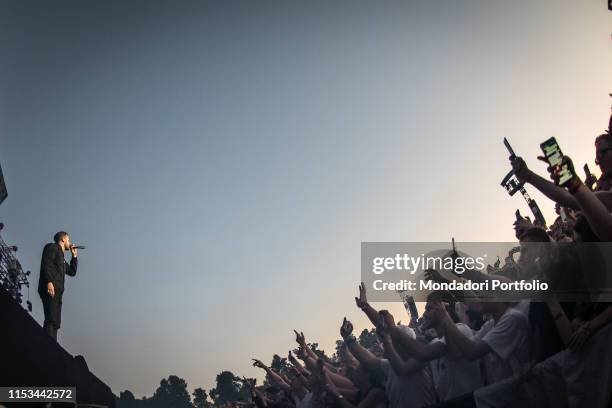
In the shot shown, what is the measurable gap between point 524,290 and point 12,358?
16.1ft

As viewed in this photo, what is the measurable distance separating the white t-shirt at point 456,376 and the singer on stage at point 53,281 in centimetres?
644

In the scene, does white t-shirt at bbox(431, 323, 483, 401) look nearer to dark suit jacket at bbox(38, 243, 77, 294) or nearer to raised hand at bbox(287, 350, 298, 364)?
raised hand at bbox(287, 350, 298, 364)

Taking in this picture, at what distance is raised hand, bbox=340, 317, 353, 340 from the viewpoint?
662 cm

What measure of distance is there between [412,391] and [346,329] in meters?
1.55

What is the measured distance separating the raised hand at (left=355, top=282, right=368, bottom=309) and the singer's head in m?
5.56

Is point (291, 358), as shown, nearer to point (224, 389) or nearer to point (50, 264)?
point (50, 264)

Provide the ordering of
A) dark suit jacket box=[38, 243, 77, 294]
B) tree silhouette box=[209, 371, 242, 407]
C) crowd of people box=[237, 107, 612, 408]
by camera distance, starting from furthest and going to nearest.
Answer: tree silhouette box=[209, 371, 242, 407] → dark suit jacket box=[38, 243, 77, 294] → crowd of people box=[237, 107, 612, 408]

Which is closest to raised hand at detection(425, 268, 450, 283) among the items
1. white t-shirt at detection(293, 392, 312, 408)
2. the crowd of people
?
the crowd of people

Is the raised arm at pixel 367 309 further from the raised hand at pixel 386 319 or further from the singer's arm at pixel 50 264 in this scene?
the singer's arm at pixel 50 264

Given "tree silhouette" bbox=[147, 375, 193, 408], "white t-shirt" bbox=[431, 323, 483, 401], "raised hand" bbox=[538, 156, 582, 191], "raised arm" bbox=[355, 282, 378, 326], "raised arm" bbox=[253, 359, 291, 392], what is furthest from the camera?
"tree silhouette" bbox=[147, 375, 193, 408]

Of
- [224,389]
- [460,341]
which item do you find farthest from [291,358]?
[224,389]

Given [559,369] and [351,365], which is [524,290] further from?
[351,365]

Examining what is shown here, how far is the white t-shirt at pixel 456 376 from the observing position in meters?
4.62

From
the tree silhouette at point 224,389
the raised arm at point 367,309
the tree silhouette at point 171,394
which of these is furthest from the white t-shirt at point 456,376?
the tree silhouette at point 171,394
